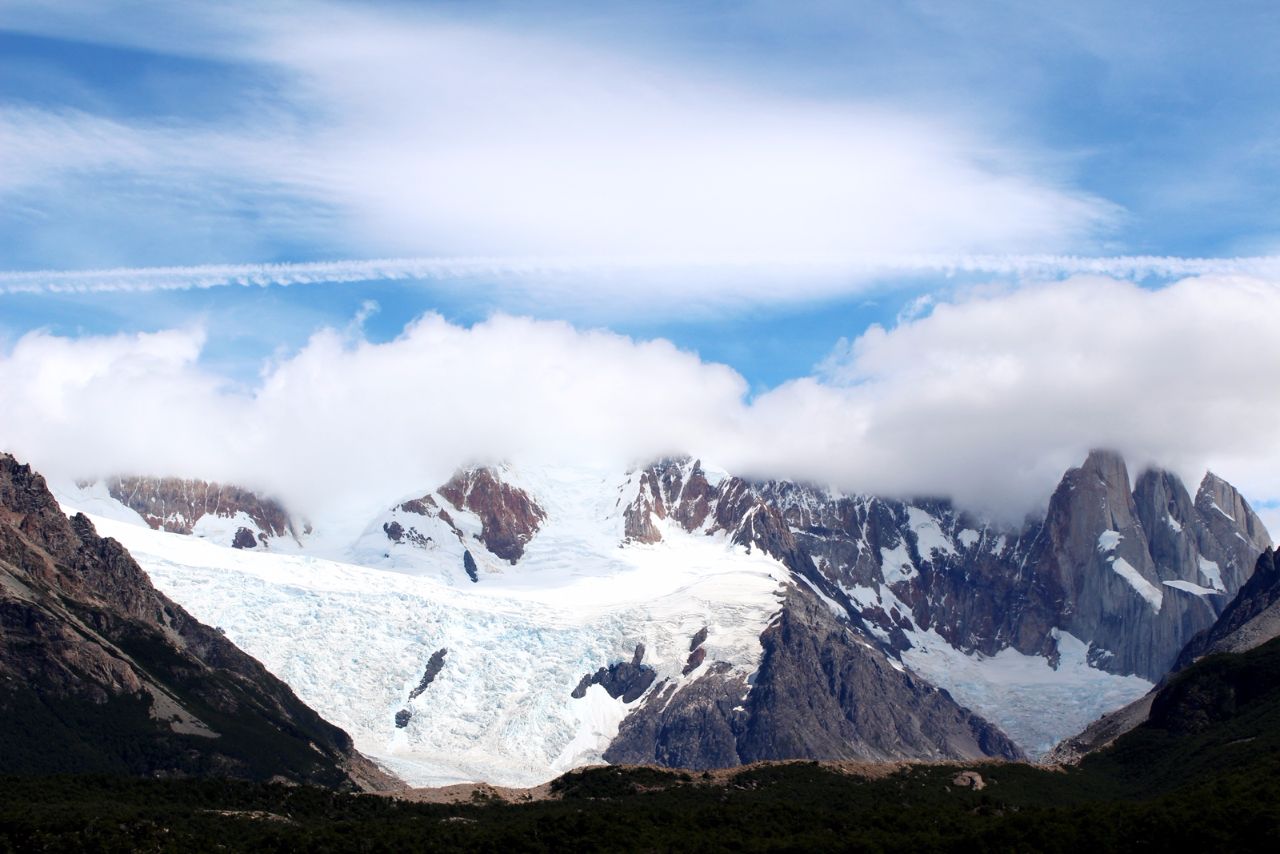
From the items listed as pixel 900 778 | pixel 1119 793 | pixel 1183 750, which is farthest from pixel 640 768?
pixel 1183 750

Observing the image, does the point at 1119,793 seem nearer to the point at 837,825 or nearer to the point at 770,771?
the point at 770,771

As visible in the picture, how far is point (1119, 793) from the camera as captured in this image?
176500 millimetres

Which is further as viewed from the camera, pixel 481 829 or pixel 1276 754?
pixel 1276 754

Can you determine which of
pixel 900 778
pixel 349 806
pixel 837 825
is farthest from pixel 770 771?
pixel 349 806

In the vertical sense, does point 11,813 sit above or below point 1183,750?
below

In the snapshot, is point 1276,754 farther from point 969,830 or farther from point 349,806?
point 349,806

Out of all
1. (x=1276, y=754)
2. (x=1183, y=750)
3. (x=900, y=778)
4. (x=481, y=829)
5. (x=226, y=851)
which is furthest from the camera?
(x=1183, y=750)

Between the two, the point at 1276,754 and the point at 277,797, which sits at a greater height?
the point at 1276,754

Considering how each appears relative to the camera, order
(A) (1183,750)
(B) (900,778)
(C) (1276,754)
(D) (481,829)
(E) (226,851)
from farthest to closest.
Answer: (A) (1183,750)
(B) (900,778)
(C) (1276,754)
(D) (481,829)
(E) (226,851)

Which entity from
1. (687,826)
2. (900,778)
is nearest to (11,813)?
(687,826)

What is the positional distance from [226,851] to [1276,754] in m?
86.6

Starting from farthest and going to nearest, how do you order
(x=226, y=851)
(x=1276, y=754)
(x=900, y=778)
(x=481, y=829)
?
1. (x=900, y=778)
2. (x=1276, y=754)
3. (x=481, y=829)
4. (x=226, y=851)

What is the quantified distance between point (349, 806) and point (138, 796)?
61.6 feet

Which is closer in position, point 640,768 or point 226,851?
point 226,851
